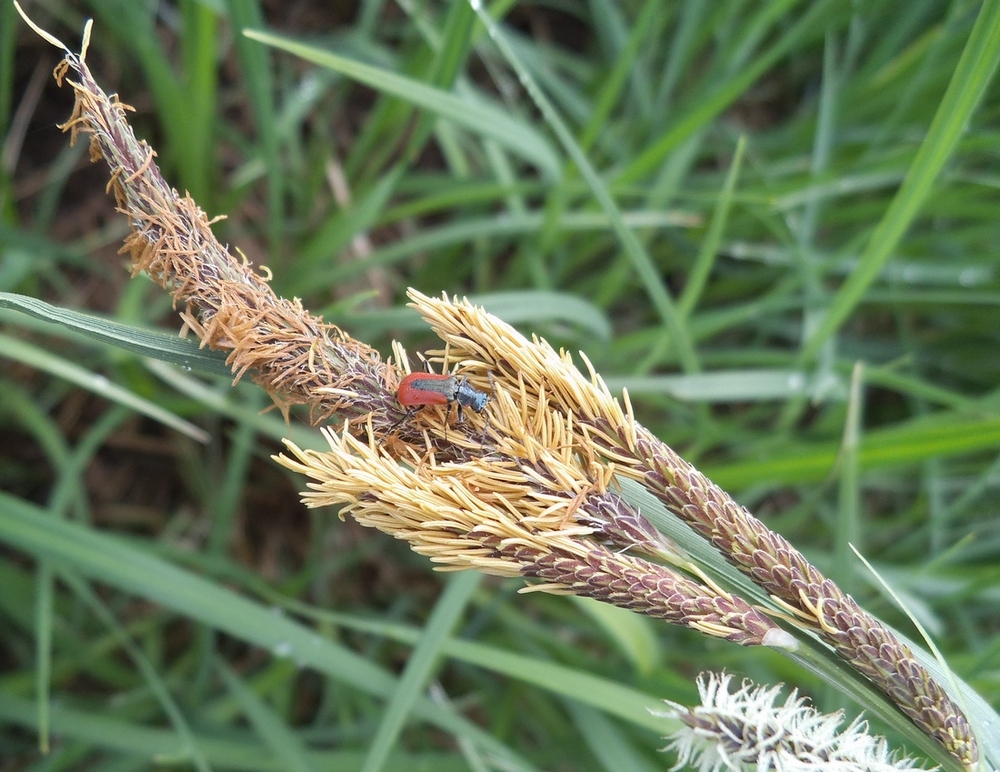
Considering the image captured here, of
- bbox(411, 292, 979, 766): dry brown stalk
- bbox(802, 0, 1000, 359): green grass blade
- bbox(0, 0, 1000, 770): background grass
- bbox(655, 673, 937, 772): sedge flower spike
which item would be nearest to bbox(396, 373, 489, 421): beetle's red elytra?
bbox(411, 292, 979, 766): dry brown stalk

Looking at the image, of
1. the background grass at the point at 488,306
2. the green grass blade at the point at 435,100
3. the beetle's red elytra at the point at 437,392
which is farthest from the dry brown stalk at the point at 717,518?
the green grass blade at the point at 435,100

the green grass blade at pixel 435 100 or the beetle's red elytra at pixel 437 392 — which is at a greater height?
the green grass blade at pixel 435 100

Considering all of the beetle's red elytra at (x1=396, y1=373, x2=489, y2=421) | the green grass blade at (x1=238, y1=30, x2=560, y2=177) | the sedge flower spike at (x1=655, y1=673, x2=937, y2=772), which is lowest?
the sedge flower spike at (x1=655, y1=673, x2=937, y2=772)

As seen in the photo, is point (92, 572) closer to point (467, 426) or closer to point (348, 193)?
point (467, 426)

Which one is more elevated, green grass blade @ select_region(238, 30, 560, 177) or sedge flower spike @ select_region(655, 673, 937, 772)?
green grass blade @ select_region(238, 30, 560, 177)

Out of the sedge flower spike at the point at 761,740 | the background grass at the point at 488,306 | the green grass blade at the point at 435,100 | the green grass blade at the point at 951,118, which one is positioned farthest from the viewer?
the background grass at the point at 488,306

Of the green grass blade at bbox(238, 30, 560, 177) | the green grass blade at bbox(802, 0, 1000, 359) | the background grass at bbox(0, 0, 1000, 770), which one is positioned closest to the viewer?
the green grass blade at bbox(802, 0, 1000, 359)

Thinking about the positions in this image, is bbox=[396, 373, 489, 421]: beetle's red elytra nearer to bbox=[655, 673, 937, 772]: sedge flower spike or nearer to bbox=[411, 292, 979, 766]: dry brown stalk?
bbox=[411, 292, 979, 766]: dry brown stalk

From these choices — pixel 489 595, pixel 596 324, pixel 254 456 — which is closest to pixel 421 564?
pixel 489 595

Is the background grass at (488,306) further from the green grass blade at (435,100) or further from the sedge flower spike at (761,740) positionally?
the sedge flower spike at (761,740)
